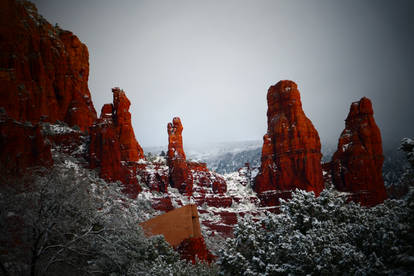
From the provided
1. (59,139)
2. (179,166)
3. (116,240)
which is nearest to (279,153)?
(179,166)

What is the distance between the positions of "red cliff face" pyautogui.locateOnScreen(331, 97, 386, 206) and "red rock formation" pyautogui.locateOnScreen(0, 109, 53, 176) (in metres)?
67.0

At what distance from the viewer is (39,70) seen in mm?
48219

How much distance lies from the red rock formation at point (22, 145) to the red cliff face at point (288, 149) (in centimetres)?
5782

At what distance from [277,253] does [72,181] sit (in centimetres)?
967

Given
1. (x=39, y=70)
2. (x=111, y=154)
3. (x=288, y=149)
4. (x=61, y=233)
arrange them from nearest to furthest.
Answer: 1. (x=61, y=233)
2. (x=111, y=154)
3. (x=39, y=70)
4. (x=288, y=149)

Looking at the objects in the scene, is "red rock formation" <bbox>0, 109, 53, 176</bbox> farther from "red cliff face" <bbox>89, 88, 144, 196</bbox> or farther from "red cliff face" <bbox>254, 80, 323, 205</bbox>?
"red cliff face" <bbox>254, 80, 323, 205</bbox>

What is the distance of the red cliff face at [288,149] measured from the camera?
68250 mm

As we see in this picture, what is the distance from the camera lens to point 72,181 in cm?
1183

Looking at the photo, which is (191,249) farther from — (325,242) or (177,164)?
(177,164)

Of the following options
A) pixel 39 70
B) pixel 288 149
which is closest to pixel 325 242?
pixel 39 70

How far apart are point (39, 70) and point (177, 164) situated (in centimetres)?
3798

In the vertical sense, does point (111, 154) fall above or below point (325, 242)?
above

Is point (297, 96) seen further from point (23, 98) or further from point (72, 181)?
point (72, 181)

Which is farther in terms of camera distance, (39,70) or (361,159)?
(361,159)
